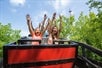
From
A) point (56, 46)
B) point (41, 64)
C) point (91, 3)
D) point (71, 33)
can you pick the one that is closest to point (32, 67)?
point (41, 64)

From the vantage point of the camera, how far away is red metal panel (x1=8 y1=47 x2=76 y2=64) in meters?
4.73

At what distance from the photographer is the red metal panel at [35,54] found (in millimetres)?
4734

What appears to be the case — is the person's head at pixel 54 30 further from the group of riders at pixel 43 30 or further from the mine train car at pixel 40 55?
the mine train car at pixel 40 55

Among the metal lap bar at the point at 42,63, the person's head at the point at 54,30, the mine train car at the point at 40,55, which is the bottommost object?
the metal lap bar at the point at 42,63

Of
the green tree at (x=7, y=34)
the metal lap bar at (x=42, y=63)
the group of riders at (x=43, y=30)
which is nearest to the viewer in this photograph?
the metal lap bar at (x=42, y=63)

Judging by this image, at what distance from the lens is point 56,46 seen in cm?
542

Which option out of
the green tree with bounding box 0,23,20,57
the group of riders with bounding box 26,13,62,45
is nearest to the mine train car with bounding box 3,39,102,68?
the group of riders with bounding box 26,13,62,45

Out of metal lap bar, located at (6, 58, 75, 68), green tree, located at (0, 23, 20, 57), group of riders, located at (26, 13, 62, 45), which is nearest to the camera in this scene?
metal lap bar, located at (6, 58, 75, 68)

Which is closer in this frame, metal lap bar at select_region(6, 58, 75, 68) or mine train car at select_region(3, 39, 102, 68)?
mine train car at select_region(3, 39, 102, 68)

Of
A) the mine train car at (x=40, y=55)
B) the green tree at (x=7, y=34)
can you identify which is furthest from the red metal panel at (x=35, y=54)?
the green tree at (x=7, y=34)

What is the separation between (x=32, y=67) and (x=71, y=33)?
28.5 metres

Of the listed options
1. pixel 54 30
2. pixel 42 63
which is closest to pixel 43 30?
pixel 54 30

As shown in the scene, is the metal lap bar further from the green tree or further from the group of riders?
the green tree

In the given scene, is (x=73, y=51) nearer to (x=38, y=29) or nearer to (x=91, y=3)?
(x=38, y=29)
